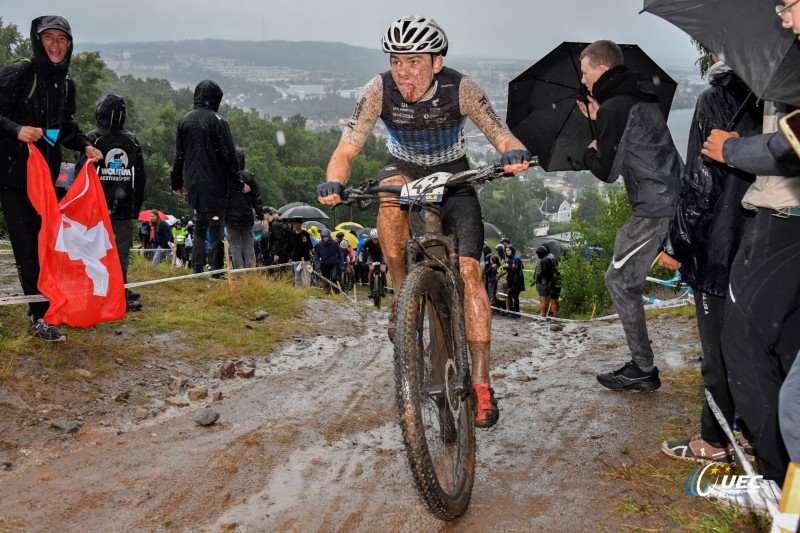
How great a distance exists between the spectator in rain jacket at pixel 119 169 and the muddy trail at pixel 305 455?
199 cm

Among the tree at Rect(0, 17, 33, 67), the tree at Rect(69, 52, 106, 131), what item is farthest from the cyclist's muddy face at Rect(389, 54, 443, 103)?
the tree at Rect(0, 17, 33, 67)

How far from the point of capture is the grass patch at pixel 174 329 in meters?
6.15

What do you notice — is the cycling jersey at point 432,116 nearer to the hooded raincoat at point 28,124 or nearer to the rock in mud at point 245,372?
the rock in mud at point 245,372

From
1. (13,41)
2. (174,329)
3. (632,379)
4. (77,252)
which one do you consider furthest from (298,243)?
(13,41)

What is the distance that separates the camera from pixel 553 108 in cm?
698

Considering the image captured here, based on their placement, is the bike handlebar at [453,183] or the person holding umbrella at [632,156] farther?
the person holding umbrella at [632,156]

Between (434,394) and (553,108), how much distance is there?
3.90m

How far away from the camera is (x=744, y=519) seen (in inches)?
139

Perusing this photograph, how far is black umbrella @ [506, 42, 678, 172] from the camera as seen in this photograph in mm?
6887

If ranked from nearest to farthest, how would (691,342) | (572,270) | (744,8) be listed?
(744,8) < (691,342) < (572,270)

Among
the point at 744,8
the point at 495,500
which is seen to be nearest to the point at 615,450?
the point at 495,500

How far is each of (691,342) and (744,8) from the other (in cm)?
551

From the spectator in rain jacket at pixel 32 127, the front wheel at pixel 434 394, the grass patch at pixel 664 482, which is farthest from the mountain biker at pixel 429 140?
the spectator in rain jacket at pixel 32 127

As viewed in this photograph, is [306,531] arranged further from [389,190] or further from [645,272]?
[645,272]
